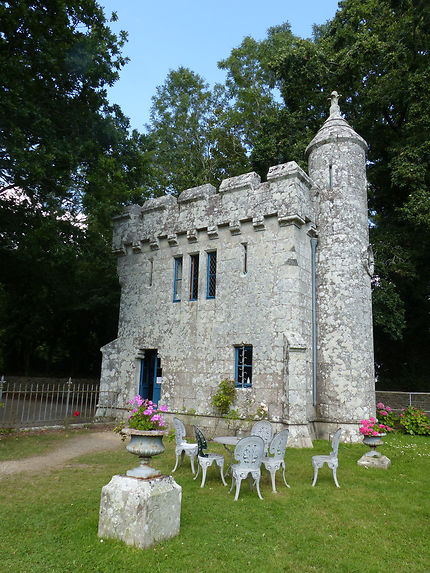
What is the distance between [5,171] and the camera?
12602 mm

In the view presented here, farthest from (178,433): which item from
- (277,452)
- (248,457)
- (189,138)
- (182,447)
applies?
(189,138)

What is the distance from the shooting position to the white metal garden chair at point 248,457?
6.38 m

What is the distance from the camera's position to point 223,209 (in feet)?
42.8

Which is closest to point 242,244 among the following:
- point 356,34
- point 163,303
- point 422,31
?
point 163,303

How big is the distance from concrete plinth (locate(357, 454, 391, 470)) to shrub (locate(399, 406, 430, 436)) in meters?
5.23

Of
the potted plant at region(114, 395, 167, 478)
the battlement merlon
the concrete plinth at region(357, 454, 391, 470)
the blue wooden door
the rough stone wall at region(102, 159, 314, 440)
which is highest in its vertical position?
the battlement merlon

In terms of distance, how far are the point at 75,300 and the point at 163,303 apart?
9.77 meters

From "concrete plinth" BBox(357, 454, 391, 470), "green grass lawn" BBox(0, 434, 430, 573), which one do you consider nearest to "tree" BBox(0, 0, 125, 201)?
"green grass lawn" BBox(0, 434, 430, 573)

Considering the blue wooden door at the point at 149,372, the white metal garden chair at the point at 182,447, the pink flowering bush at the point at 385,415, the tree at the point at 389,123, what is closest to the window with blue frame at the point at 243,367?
the blue wooden door at the point at 149,372

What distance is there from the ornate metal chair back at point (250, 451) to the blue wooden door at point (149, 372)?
25.7ft

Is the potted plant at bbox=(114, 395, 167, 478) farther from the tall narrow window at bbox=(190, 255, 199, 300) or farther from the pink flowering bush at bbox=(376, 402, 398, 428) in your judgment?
the pink flowering bush at bbox=(376, 402, 398, 428)

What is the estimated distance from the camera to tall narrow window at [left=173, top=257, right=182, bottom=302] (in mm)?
13945

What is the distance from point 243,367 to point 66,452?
197 inches

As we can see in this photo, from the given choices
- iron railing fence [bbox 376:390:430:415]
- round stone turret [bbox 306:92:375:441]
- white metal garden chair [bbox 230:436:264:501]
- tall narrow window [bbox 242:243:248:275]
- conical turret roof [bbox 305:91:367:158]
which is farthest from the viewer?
iron railing fence [bbox 376:390:430:415]
